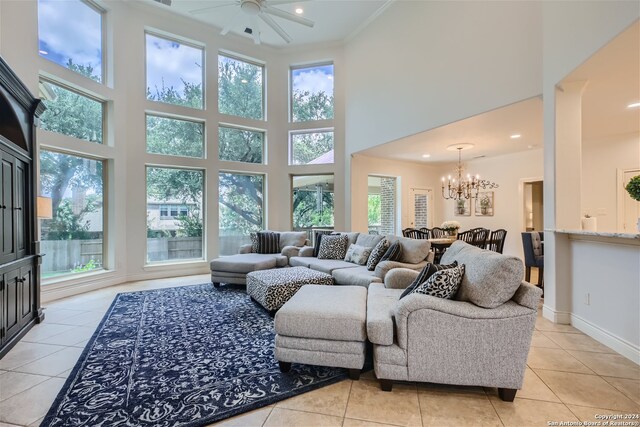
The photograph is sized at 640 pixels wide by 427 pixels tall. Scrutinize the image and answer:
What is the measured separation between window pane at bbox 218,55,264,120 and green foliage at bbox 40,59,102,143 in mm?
2266

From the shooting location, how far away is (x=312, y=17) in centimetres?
591

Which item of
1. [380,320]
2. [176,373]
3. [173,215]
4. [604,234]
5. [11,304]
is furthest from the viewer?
[173,215]

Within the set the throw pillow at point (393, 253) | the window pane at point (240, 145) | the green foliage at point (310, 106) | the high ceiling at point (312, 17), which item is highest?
the high ceiling at point (312, 17)

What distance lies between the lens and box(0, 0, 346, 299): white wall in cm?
420

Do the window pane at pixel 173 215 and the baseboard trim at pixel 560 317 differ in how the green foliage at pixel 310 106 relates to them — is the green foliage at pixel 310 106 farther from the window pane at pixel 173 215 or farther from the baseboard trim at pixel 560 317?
the baseboard trim at pixel 560 317

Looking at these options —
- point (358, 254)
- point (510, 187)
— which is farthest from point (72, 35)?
point (510, 187)

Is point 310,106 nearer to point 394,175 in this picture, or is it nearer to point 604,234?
point 394,175

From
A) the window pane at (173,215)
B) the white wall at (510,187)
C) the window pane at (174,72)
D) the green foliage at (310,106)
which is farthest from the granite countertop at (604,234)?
the window pane at (174,72)

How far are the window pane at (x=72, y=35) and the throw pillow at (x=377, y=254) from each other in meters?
5.41

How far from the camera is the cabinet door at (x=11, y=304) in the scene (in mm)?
2727

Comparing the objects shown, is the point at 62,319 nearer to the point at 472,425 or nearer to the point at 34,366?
the point at 34,366

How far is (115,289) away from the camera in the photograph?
495 centimetres

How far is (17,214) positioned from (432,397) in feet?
13.8

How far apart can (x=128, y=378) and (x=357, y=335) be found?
68.2 inches
